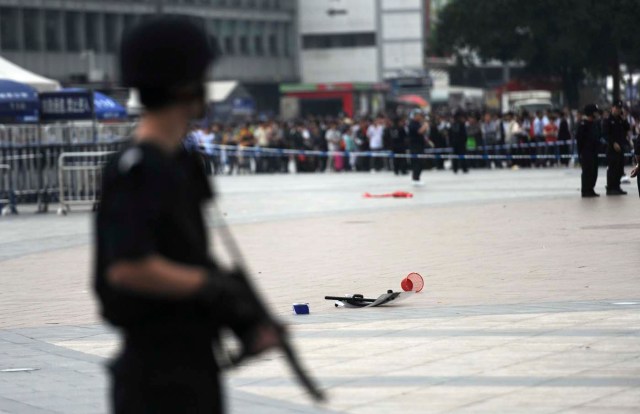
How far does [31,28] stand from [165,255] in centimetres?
7472

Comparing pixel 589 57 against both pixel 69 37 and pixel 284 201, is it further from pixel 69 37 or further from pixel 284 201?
pixel 69 37

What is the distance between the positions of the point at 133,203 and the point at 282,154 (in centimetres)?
4470

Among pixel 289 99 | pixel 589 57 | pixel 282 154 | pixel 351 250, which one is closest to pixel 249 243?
pixel 351 250

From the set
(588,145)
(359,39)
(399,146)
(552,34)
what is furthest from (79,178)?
(359,39)

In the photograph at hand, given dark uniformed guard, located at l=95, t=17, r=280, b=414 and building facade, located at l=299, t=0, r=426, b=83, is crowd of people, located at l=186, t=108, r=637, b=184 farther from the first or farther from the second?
building facade, located at l=299, t=0, r=426, b=83

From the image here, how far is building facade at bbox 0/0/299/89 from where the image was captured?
249 feet

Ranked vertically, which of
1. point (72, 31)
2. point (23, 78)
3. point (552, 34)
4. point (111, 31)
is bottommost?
point (23, 78)

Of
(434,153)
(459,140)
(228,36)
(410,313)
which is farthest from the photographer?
(228,36)

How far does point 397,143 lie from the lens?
4262 centimetres

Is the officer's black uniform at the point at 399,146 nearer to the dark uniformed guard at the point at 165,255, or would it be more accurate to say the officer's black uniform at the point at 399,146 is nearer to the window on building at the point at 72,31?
the dark uniformed guard at the point at 165,255

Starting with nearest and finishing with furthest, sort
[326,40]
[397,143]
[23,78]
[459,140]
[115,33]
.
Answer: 1. [23,78]
2. [459,140]
3. [397,143]
4. [115,33]
5. [326,40]

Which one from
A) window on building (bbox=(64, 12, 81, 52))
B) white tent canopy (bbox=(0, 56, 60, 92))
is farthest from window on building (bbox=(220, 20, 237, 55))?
white tent canopy (bbox=(0, 56, 60, 92))

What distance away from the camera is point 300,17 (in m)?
99.6

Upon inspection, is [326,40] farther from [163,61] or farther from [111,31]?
[163,61]
